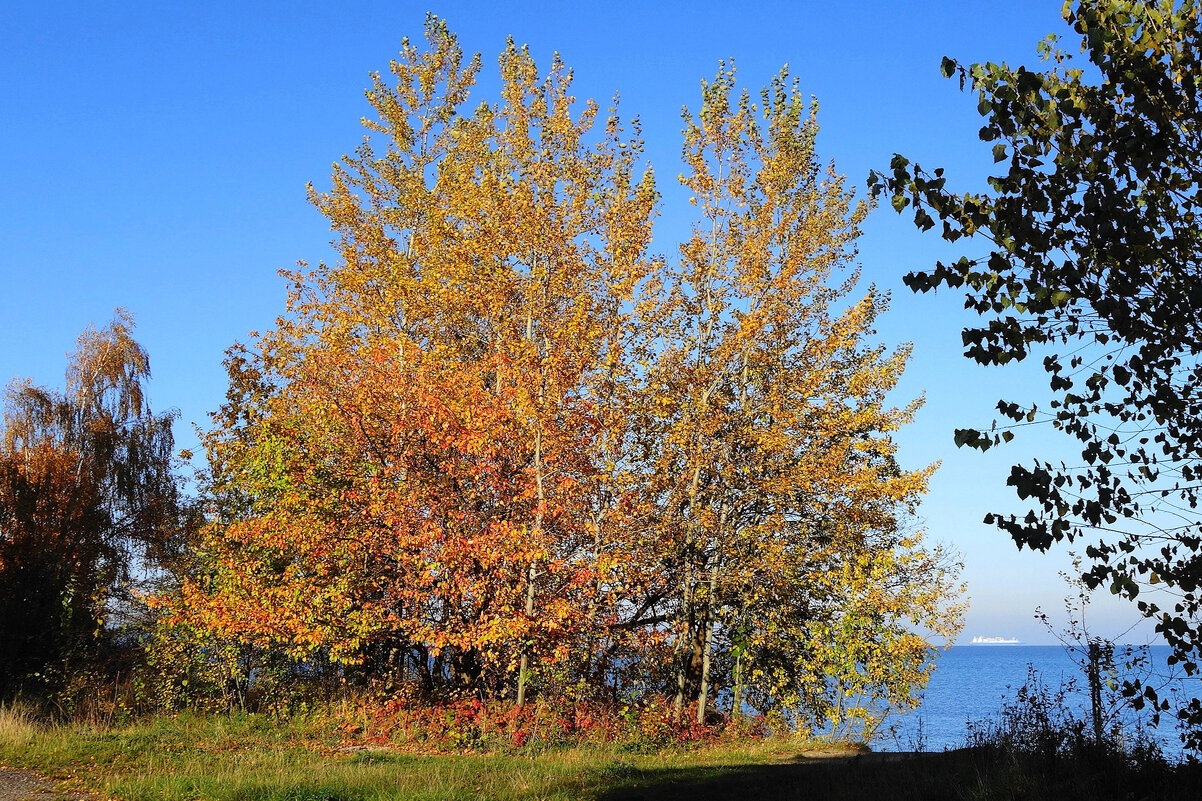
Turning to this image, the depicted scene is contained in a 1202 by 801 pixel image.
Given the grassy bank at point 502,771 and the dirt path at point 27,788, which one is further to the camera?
the dirt path at point 27,788

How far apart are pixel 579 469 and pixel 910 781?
29.0 feet

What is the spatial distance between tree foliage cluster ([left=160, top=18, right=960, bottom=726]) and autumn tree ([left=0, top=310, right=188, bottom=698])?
11.2 feet

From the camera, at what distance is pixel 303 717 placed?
1925cm

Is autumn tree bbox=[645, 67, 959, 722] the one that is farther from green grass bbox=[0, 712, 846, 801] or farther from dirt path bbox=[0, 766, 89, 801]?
dirt path bbox=[0, 766, 89, 801]

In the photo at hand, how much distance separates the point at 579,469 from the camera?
17812mm

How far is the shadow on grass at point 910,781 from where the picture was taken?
911 cm

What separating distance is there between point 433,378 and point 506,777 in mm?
8257

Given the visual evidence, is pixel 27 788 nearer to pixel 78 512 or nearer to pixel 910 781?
pixel 910 781

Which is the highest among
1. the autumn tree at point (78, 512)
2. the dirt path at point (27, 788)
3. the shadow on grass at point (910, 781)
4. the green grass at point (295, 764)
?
the autumn tree at point (78, 512)

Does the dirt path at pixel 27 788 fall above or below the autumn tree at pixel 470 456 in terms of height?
below

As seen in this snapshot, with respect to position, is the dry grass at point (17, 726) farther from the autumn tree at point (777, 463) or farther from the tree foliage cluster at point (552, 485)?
the autumn tree at point (777, 463)

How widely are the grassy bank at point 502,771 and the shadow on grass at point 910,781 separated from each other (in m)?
0.02

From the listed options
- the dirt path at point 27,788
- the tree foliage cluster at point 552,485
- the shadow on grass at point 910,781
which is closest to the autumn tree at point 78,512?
the tree foliage cluster at point 552,485

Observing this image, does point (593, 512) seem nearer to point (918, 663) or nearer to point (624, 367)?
point (624, 367)
